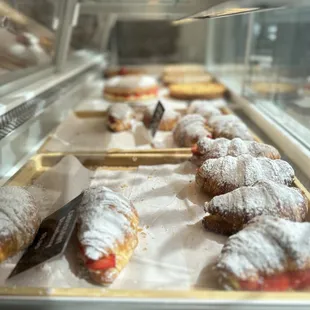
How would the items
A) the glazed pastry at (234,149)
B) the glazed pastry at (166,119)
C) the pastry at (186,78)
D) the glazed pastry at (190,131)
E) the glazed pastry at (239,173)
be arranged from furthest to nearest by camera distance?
the pastry at (186,78)
the glazed pastry at (166,119)
the glazed pastry at (190,131)
the glazed pastry at (234,149)
the glazed pastry at (239,173)

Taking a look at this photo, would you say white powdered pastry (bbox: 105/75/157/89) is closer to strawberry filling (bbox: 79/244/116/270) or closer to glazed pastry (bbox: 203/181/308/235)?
glazed pastry (bbox: 203/181/308/235)

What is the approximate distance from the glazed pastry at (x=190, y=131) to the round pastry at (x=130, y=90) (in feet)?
3.18

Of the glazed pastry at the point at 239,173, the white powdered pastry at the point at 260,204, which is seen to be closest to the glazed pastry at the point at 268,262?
the white powdered pastry at the point at 260,204

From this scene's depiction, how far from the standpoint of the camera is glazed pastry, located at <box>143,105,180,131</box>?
2.10 m

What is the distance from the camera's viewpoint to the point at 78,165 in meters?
1.59

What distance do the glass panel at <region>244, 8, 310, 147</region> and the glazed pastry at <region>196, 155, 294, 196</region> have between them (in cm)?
→ 51

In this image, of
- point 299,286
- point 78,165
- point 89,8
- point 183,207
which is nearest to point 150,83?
point 89,8

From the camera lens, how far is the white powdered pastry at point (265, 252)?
2.70 feet

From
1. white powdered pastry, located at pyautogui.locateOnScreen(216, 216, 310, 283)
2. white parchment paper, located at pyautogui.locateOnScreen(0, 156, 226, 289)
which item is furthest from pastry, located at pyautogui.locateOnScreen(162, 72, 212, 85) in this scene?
white powdered pastry, located at pyautogui.locateOnScreen(216, 216, 310, 283)

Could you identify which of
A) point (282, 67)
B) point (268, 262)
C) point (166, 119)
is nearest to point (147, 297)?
point (268, 262)

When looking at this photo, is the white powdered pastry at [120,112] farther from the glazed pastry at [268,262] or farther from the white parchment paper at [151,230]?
the glazed pastry at [268,262]

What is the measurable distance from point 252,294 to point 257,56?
198 cm

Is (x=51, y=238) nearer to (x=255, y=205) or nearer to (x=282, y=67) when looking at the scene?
(x=255, y=205)

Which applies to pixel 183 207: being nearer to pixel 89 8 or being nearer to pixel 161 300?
pixel 161 300
